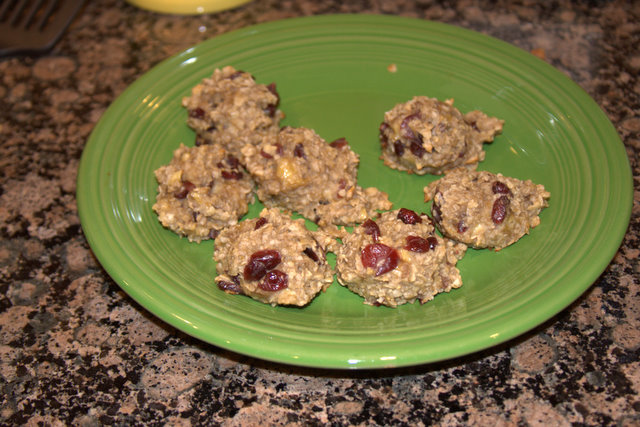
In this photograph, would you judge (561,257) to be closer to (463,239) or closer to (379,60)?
(463,239)

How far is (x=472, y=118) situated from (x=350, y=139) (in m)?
0.42

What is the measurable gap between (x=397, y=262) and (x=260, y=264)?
1.20 ft

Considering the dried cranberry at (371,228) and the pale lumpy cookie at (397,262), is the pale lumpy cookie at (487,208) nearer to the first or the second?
the pale lumpy cookie at (397,262)

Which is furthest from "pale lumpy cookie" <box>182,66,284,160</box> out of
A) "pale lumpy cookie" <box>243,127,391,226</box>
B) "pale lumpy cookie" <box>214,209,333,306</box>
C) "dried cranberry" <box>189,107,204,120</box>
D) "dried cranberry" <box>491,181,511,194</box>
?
"dried cranberry" <box>491,181,511,194</box>

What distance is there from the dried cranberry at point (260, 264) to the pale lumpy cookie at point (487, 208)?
1.67 feet

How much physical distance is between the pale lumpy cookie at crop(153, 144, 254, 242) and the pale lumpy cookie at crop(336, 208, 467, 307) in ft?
1.30

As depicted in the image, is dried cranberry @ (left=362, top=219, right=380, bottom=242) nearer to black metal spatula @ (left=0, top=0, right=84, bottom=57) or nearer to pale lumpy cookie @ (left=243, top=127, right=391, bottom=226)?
pale lumpy cookie @ (left=243, top=127, right=391, bottom=226)

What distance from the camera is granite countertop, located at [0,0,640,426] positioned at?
1634mm

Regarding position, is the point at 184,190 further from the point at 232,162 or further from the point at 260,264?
the point at 260,264

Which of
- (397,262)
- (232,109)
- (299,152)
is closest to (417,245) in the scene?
(397,262)

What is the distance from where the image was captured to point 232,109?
207 centimetres

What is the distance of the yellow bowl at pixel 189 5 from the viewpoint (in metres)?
2.89

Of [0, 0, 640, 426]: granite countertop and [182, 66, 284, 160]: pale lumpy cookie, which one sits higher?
[182, 66, 284, 160]: pale lumpy cookie

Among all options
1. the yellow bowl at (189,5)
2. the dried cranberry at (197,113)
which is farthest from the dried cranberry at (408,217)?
the yellow bowl at (189,5)
